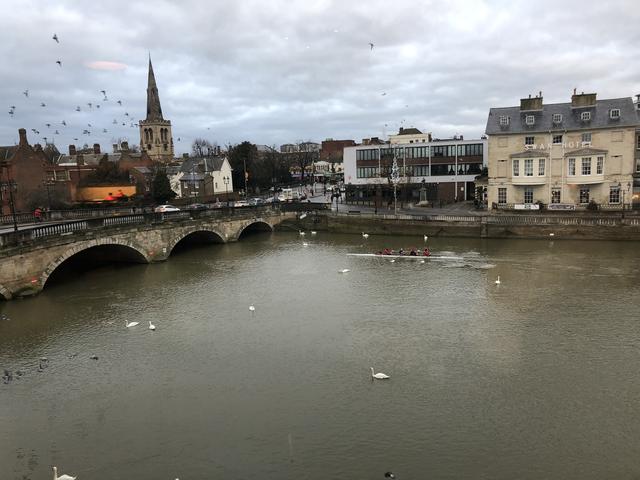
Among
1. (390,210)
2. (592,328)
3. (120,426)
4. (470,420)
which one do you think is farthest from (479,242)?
(120,426)

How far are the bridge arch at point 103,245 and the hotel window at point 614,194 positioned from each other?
43661 mm

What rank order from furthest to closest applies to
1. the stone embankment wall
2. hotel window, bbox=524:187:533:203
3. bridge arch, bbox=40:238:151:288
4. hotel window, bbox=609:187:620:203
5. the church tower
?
the church tower → hotel window, bbox=524:187:533:203 → hotel window, bbox=609:187:620:203 → the stone embankment wall → bridge arch, bbox=40:238:151:288

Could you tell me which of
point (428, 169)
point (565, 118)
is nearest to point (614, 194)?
point (565, 118)

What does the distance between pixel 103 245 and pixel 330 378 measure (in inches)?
1011

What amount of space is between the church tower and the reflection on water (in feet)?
298

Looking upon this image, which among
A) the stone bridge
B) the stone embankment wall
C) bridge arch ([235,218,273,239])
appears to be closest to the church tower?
bridge arch ([235,218,273,239])

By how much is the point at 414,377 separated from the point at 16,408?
1363 cm

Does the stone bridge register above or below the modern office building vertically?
below

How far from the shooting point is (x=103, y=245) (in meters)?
37.0

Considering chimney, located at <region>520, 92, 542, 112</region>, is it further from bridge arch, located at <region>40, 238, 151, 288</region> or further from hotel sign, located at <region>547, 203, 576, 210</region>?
bridge arch, located at <region>40, 238, 151, 288</region>

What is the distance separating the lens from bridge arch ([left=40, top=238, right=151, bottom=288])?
3022 centimetres

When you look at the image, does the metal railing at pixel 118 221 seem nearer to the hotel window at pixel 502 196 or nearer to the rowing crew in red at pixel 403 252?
the rowing crew in red at pixel 403 252

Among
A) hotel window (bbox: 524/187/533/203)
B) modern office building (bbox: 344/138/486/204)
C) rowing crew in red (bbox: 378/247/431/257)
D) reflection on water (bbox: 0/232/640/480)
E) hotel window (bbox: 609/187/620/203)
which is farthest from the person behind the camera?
modern office building (bbox: 344/138/486/204)

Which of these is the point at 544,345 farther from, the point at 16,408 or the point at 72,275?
the point at 72,275
